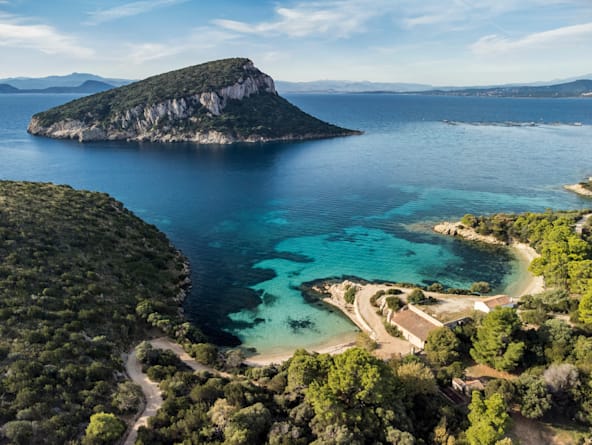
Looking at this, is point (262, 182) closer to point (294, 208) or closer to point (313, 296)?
point (294, 208)

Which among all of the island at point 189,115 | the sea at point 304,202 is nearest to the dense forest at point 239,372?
the sea at point 304,202

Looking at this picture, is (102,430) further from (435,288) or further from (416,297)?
(435,288)

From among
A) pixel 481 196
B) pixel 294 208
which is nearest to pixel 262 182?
pixel 294 208

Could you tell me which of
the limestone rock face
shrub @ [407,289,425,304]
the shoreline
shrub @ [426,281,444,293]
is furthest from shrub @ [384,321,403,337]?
the limestone rock face

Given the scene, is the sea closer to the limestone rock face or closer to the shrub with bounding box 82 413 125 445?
the limestone rock face

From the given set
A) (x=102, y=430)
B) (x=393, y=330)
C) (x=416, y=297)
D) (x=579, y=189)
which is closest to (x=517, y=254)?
(x=416, y=297)

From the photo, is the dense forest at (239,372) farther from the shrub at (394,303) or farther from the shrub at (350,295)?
the shrub at (394,303)
